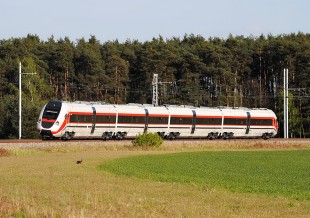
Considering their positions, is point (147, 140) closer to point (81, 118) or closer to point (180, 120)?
A: point (81, 118)

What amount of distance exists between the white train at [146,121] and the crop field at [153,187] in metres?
13.9

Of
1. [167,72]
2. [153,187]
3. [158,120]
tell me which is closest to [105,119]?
[158,120]

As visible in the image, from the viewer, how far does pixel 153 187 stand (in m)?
25.5

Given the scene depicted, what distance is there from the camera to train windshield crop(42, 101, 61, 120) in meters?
58.8

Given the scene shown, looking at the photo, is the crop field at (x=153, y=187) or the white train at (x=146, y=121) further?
the white train at (x=146, y=121)

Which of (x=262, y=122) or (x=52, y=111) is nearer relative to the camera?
(x=52, y=111)

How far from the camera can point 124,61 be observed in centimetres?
11175

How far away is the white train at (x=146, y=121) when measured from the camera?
2331 inches

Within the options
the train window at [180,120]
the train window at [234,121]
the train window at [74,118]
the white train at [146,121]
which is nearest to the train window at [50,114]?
the white train at [146,121]

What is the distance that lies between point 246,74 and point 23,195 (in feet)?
314

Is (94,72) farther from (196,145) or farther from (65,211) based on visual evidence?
→ (65,211)

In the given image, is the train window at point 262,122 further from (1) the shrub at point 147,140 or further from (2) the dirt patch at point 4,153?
(2) the dirt patch at point 4,153

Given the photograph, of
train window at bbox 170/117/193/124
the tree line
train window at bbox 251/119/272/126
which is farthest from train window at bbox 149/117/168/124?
the tree line

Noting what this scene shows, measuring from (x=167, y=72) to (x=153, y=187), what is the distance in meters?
84.5
